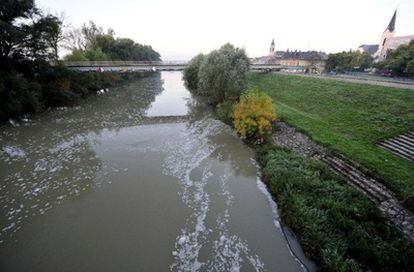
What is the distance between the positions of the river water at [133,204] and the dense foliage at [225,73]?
8.87 metres

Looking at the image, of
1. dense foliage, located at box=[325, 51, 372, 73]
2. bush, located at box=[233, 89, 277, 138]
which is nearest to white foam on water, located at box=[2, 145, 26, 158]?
bush, located at box=[233, 89, 277, 138]

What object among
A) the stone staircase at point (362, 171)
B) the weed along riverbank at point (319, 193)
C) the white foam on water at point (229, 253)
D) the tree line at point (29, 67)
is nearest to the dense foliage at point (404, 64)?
the weed along riverbank at point (319, 193)

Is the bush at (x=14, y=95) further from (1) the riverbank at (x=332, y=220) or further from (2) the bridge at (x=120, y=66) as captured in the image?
(1) the riverbank at (x=332, y=220)

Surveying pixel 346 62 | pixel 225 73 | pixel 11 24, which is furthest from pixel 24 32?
pixel 346 62

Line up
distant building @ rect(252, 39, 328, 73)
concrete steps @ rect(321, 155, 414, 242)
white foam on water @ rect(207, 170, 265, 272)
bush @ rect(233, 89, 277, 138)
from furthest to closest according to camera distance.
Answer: distant building @ rect(252, 39, 328, 73)
bush @ rect(233, 89, 277, 138)
concrete steps @ rect(321, 155, 414, 242)
white foam on water @ rect(207, 170, 265, 272)

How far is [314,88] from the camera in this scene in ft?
114

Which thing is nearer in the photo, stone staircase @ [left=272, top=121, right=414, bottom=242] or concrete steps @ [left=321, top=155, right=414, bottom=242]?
concrete steps @ [left=321, top=155, right=414, bottom=242]

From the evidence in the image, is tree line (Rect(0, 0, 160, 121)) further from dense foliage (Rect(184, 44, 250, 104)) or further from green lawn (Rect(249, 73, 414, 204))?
green lawn (Rect(249, 73, 414, 204))

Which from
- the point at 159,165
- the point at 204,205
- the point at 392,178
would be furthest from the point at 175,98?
the point at 392,178

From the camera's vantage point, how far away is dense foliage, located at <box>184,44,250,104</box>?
29.8m

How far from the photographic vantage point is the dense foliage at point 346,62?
6284 cm

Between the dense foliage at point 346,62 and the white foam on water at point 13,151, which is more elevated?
the dense foliage at point 346,62

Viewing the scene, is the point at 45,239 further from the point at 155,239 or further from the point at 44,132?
the point at 44,132

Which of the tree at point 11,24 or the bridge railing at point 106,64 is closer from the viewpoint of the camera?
the tree at point 11,24
